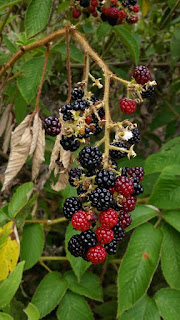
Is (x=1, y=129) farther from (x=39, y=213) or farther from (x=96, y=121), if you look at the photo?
(x=96, y=121)

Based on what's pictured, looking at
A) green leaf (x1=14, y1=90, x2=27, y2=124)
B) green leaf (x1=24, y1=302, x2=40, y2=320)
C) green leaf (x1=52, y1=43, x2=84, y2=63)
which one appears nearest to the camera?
green leaf (x1=24, y1=302, x2=40, y2=320)

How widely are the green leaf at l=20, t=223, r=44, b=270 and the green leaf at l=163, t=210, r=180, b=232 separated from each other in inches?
20.7

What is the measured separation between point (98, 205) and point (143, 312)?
0.77 meters

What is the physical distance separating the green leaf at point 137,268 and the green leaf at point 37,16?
87cm

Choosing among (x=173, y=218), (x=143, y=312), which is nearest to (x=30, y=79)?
(x=173, y=218)

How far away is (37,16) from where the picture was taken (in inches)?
58.5

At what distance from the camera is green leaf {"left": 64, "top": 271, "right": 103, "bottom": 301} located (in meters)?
1.75

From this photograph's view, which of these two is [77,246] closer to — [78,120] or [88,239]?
[88,239]

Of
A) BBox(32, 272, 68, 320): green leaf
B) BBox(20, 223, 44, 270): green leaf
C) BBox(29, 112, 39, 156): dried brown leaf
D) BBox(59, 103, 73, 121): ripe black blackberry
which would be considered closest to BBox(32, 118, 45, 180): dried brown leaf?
BBox(29, 112, 39, 156): dried brown leaf

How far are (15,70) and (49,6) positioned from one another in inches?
27.1

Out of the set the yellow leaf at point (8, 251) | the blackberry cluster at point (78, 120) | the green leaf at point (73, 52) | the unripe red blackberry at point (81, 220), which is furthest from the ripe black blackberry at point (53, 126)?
the green leaf at point (73, 52)

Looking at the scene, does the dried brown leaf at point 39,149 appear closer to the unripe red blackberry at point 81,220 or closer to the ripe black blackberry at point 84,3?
the unripe red blackberry at point 81,220

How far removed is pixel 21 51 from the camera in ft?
4.46

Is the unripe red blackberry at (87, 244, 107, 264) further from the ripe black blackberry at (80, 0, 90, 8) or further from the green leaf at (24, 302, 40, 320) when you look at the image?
the ripe black blackberry at (80, 0, 90, 8)
